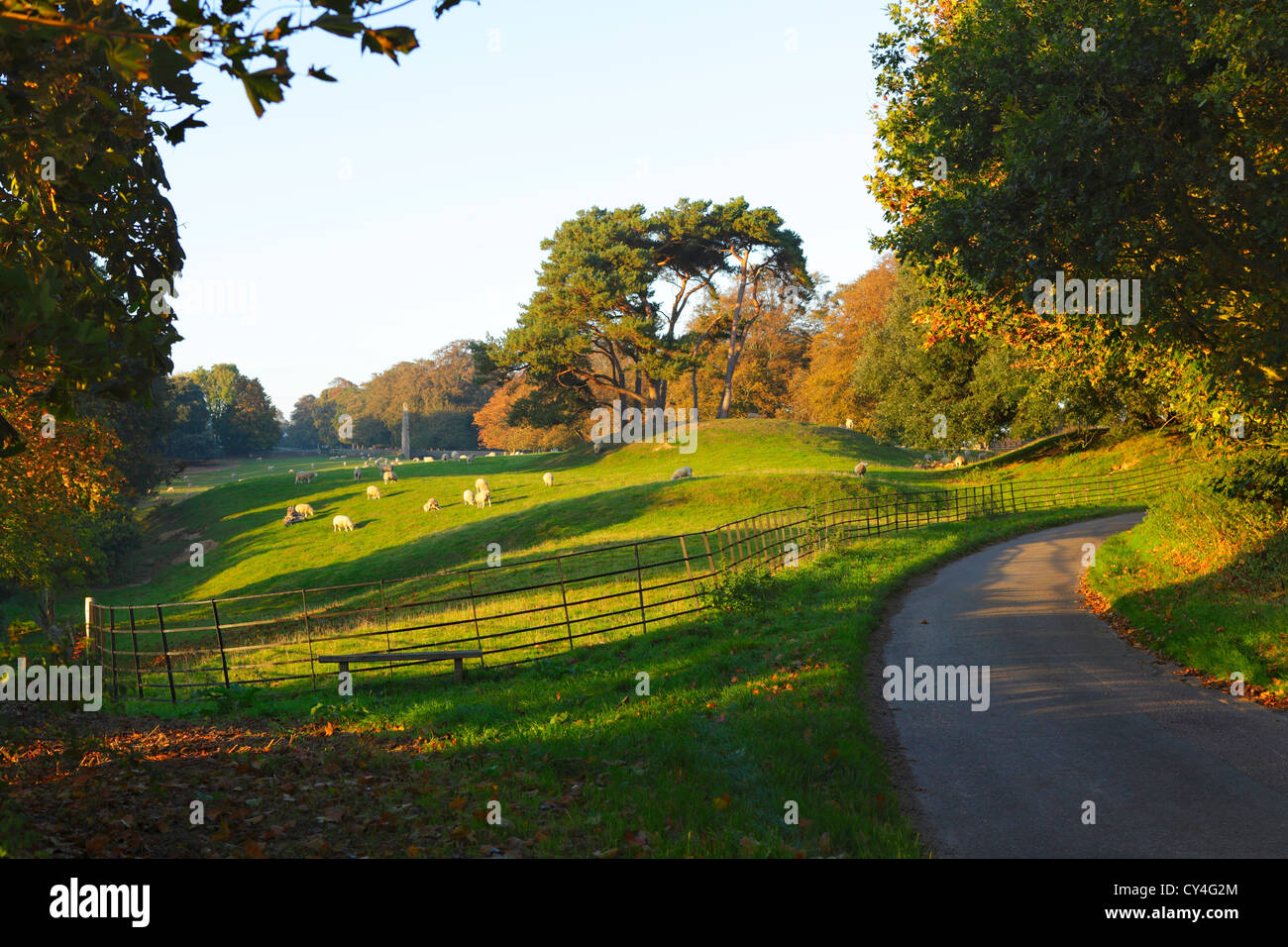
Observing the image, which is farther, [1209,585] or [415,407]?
[415,407]

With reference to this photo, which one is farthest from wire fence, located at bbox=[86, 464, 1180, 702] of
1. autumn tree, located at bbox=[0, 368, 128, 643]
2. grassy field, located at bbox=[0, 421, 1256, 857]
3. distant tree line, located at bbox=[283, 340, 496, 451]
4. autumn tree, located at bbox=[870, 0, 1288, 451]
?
distant tree line, located at bbox=[283, 340, 496, 451]

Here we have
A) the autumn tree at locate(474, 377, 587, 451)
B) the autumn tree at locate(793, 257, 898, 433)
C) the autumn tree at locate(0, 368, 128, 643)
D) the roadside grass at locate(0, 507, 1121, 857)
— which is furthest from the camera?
the autumn tree at locate(474, 377, 587, 451)

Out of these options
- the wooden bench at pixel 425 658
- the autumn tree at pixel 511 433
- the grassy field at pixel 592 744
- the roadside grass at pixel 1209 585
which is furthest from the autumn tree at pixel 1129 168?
the autumn tree at pixel 511 433

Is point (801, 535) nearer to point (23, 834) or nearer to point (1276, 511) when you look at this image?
point (1276, 511)

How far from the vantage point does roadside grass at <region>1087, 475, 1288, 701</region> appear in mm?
12469

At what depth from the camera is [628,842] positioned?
692cm

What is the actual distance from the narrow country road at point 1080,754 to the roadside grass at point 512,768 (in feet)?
2.26

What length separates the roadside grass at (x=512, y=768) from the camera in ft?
22.8

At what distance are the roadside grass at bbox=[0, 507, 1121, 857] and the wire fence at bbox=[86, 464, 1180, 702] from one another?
2681mm

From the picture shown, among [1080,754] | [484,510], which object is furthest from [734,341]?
[1080,754]

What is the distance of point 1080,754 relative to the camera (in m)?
9.20

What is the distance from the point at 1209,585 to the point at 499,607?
15930 millimetres

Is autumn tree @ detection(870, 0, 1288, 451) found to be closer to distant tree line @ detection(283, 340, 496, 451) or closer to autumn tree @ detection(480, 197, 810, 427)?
autumn tree @ detection(480, 197, 810, 427)

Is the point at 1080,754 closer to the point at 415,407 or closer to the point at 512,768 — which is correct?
the point at 512,768
